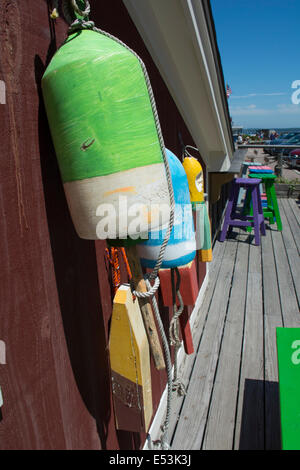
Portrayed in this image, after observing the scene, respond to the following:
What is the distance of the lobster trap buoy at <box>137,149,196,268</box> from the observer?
1.08 metres

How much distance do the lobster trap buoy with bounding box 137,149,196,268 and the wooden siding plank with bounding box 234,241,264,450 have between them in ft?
4.77

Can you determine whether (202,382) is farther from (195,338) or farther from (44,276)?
(44,276)

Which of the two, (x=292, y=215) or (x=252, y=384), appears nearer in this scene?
(x=252, y=384)

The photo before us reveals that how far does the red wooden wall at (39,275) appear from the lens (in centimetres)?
76

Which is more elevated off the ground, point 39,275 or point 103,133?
point 103,133

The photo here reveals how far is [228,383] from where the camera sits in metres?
2.41

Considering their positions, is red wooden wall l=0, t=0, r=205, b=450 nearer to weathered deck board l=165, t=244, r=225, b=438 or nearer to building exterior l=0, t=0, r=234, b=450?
building exterior l=0, t=0, r=234, b=450

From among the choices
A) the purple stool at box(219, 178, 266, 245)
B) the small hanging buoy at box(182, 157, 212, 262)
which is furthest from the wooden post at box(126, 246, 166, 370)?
the purple stool at box(219, 178, 266, 245)

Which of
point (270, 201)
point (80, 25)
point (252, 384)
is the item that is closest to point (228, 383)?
point (252, 384)

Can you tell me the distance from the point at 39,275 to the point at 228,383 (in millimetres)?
2020

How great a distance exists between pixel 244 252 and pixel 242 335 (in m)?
2.34

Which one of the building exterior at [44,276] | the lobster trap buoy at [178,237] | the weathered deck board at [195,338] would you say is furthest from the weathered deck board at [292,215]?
the building exterior at [44,276]

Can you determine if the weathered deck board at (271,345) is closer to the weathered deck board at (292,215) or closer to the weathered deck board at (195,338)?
the weathered deck board at (195,338)
